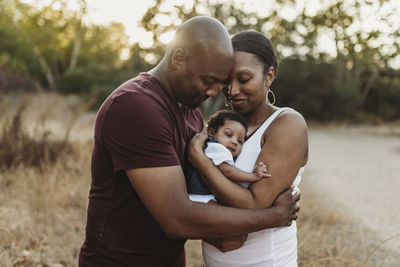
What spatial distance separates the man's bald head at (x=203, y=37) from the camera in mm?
2045

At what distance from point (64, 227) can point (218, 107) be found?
14029 millimetres

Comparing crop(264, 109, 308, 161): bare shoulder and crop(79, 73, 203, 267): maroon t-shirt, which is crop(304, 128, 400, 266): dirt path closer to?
crop(264, 109, 308, 161): bare shoulder

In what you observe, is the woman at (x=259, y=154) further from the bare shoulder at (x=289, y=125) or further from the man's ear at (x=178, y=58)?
the man's ear at (x=178, y=58)

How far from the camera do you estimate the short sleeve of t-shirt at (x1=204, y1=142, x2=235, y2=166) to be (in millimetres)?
2135

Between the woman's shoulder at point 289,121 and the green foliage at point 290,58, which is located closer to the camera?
the woman's shoulder at point 289,121

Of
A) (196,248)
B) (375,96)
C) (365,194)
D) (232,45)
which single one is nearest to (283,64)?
(375,96)

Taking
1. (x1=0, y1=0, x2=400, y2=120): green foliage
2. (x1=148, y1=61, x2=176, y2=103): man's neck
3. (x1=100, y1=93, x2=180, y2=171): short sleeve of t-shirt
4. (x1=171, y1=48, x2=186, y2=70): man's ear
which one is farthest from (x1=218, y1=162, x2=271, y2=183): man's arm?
(x1=0, y1=0, x2=400, y2=120): green foliage

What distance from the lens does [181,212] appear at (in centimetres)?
183

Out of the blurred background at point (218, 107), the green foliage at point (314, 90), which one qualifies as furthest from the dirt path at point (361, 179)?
the green foliage at point (314, 90)

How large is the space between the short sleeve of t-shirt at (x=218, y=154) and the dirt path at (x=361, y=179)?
7.38ft

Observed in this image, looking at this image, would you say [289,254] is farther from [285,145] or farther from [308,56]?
[308,56]

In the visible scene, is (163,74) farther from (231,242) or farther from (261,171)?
(231,242)

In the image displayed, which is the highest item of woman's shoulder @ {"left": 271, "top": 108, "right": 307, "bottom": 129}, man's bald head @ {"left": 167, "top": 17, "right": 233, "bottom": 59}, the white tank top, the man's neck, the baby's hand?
man's bald head @ {"left": 167, "top": 17, "right": 233, "bottom": 59}

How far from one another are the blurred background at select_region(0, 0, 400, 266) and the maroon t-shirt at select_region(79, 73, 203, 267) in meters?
1.10
